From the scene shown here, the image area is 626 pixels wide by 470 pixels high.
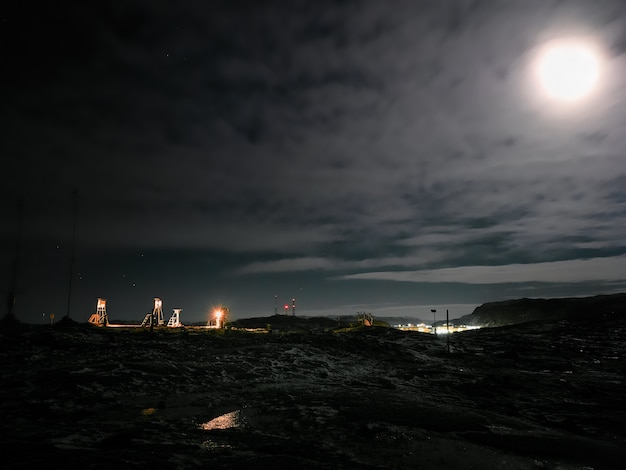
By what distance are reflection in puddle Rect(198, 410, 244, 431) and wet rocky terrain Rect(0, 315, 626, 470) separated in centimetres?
5

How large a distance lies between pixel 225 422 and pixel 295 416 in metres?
2.01

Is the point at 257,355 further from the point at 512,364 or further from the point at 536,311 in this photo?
the point at 536,311

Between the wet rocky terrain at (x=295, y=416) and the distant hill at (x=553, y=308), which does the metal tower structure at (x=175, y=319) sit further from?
the distant hill at (x=553, y=308)

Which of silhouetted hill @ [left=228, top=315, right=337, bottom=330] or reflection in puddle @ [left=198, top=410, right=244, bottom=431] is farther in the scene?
silhouetted hill @ [left=228, top=315, right=337, bottom=330]

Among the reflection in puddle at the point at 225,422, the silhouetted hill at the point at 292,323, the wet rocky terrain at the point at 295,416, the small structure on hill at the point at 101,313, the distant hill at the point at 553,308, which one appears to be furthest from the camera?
the distant hill at the point at 553,308

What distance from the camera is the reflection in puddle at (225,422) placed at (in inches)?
342

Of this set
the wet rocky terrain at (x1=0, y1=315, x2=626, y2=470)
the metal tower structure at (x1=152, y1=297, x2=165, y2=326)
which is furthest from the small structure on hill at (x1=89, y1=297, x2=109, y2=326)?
the wet rocky terrain at (x1=0, y1=315, x2=626, y2=470)

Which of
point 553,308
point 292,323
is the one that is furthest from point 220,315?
point 553,308

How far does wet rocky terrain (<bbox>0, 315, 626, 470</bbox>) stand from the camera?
21.8 feet

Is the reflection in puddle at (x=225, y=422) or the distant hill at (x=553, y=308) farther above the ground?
the reflection in puddle at (x=225, y=422)

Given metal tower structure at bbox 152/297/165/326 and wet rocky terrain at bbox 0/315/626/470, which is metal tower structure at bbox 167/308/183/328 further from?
wet rocky terrain at bbox 0/315/626/470

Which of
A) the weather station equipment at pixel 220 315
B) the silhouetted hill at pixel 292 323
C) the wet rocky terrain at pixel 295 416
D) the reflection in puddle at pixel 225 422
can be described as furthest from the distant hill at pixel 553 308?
the reflection in puddle at pixel 225 422

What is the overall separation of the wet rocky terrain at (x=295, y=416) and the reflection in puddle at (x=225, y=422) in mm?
54

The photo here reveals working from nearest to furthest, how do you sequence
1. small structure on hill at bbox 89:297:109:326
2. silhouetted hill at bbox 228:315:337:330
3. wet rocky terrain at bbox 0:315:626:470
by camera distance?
wet rocky terrain at bbox 0:315:626:470
small structure on hill at bbox 89:297:109:326
silhouetted hill at bbox 228:315:337:330
